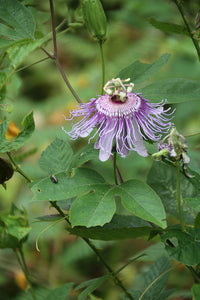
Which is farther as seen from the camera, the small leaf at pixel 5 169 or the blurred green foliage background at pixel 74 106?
the blurred green foliage background at pixel 74 106

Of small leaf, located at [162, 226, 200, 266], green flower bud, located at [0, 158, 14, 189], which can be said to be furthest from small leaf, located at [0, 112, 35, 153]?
small leaf, located at [162, 226, 200, 266]

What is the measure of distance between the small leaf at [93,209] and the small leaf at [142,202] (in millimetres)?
22

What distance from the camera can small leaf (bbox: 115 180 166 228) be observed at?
578 mm

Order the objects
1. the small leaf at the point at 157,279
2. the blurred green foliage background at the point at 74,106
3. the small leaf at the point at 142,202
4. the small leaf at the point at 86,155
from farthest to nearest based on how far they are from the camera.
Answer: the blurred green foliage background at the point at 74,106, the small leaf at the point at 157,279, the small leaf at the point at 86,155, the small leaf at the point at 142,202

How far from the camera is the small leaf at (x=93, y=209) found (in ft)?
1.93

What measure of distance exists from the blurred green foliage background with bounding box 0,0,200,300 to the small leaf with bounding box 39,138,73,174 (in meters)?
0.16

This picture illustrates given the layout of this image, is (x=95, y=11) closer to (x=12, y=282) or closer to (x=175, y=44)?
(x=12, y=282)

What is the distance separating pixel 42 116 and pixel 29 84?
9.2 inches

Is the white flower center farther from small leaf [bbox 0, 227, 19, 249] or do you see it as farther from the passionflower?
small leaf [bbox 0, 227, 19, 249]

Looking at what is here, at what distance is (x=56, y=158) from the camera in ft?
2.47

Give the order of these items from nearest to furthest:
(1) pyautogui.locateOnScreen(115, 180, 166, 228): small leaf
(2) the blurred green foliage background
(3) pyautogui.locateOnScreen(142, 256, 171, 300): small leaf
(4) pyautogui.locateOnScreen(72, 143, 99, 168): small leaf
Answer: (1) pyautogui.locateOnScreen(115, 180, 166, 228): small leaf, (4) pyautogui.locateOnScreen(72, 143, 99, 168): small leaf, (3) pyautogui.locateOnScreen(142, 256, 171, 300): small leaf, (2) the blurred green foliage background

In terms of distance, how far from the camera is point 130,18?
7.18ft

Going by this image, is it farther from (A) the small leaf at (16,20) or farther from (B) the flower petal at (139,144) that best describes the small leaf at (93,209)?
(A) the small leaf at (16,20)

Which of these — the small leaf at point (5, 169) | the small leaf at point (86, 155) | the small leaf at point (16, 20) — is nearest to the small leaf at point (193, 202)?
the small leaf at point (86, 155)
